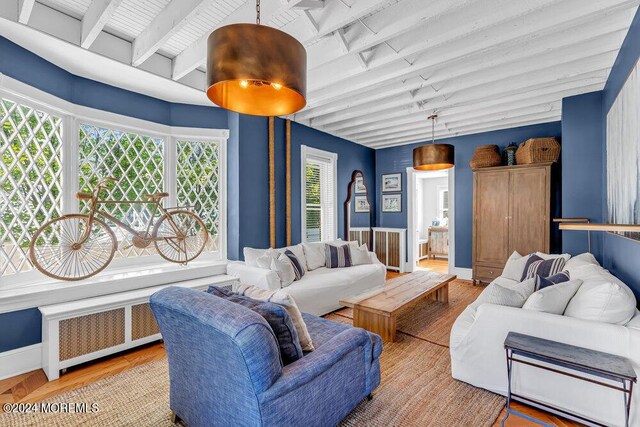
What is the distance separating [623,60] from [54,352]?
5.20 meters

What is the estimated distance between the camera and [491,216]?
15.8 feet

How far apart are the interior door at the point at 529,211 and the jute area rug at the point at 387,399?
275cm

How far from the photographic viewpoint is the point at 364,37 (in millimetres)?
2455

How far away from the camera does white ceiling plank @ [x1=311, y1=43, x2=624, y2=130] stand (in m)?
2.67

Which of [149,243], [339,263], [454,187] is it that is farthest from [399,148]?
[149,243]

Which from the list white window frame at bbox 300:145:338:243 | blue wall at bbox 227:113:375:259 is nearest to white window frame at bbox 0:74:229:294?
blue wall at bbox 227:113:375:259

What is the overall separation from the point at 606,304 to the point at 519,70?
2336mm

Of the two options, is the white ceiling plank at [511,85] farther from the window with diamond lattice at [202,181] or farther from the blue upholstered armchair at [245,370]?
the blue upholstered armchair at [245,370]

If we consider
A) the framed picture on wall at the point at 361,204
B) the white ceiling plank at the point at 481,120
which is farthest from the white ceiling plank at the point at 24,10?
the framed picture on wall at the point at 361,204

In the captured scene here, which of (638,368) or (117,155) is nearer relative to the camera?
(638,368)

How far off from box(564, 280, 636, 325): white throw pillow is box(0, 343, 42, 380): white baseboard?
160 inches

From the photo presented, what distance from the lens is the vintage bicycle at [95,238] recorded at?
269 centimetres

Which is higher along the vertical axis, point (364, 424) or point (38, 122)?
point (38, 122)

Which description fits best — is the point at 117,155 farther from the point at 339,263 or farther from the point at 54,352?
the point at 339,263
